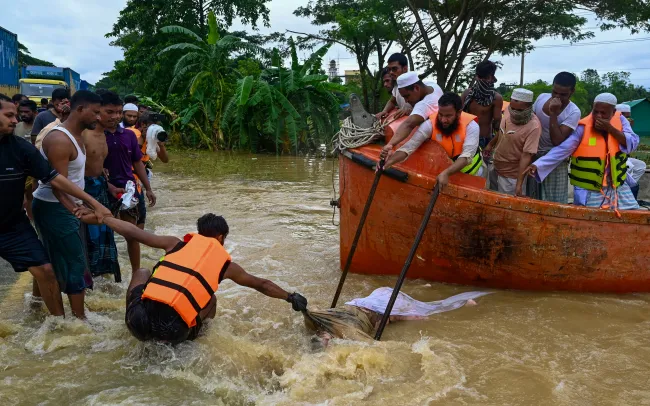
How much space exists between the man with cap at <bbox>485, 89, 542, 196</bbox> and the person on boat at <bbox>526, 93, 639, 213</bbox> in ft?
0.46

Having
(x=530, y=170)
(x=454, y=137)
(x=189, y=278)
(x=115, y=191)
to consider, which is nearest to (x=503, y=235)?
(x=530, y=170)

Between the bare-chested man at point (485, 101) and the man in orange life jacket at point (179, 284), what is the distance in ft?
8.98

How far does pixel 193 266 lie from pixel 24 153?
Answer: 131cm

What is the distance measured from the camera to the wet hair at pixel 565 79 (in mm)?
4523

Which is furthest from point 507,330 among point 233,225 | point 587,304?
point 233,225

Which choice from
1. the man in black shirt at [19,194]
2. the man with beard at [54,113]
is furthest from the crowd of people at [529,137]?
the man with beard at [54,113]

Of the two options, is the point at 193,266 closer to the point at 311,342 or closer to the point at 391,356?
the point at 311,342

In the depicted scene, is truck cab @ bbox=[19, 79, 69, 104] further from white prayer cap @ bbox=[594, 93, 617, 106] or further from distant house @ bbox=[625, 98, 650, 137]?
distant house @ bbox=[625, 98, 650, 137]

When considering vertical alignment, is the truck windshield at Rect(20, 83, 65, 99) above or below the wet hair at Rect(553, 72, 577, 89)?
above

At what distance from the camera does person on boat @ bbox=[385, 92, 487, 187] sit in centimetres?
420

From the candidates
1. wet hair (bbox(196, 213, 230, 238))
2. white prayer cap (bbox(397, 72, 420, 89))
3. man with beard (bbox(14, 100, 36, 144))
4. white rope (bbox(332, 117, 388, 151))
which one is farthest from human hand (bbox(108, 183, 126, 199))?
man with beard (bbox(14, 100, 36, 144))

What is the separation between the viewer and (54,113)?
18.3 feet

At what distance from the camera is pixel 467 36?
661 inches

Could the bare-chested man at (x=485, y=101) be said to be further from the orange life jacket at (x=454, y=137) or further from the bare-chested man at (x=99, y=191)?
the bare-chested man at (x=99, y=191)
